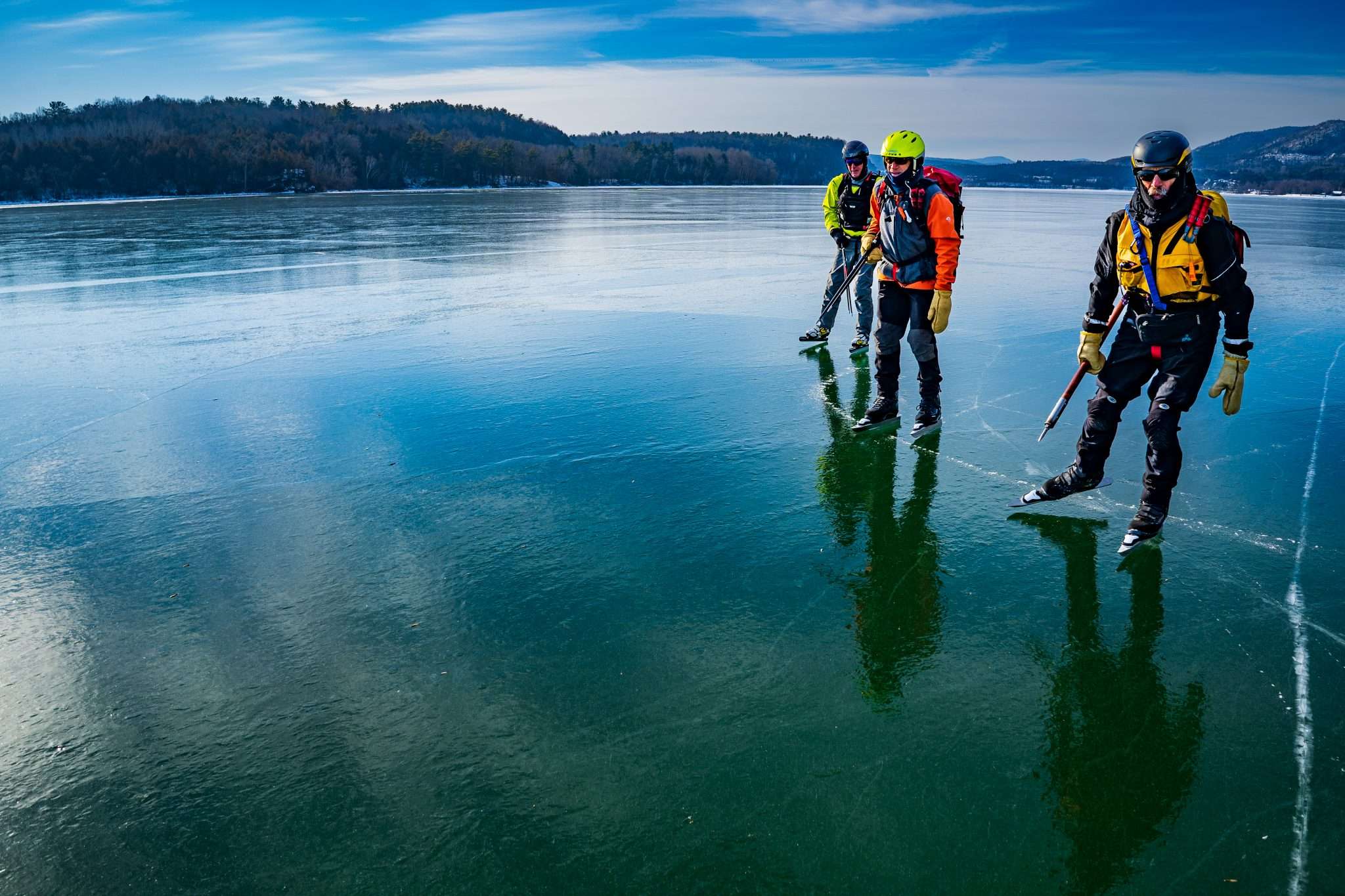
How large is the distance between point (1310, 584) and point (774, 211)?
38438mm

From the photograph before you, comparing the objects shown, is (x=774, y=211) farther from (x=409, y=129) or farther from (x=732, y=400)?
(x=409, y=129)

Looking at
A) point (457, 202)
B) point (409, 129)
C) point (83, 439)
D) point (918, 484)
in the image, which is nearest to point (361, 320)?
point (83, 439)

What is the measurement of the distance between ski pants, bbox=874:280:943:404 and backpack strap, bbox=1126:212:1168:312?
1819 mm

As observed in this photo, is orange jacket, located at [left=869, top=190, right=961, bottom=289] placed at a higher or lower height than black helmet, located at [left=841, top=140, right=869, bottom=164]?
lower

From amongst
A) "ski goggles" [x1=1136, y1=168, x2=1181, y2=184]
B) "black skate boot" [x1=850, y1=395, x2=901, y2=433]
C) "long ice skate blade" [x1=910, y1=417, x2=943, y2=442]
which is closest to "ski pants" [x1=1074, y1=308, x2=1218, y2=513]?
"ski goggles" [x1=1136, y1=168, x2=1181, y2=184]

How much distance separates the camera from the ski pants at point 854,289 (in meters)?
8.37

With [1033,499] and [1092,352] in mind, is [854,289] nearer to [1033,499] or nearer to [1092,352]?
[1092,352]

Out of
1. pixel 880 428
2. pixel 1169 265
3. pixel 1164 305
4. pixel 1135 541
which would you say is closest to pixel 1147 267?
pixel 1169 265

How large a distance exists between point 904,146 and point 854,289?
2.70 metres

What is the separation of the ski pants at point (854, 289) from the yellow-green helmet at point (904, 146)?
192 centimetres

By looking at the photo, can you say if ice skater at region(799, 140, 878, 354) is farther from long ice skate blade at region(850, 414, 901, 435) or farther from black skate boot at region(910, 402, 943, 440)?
black skate boot at region(910, 402, 943, 440)

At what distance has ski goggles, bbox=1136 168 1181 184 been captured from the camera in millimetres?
4051

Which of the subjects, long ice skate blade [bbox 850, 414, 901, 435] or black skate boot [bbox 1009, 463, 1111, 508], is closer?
black skate boot [bbox 1009, 463, 1111, 508]

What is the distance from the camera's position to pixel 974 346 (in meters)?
8.82
